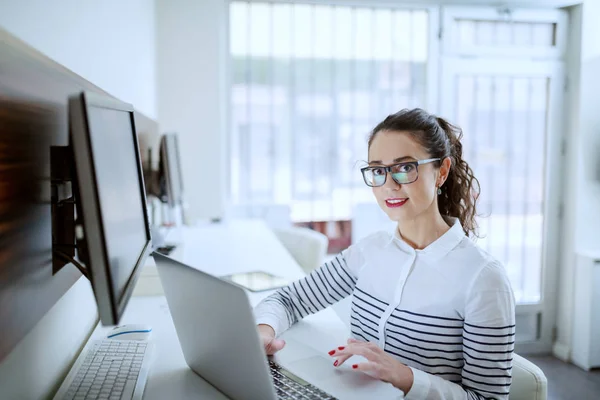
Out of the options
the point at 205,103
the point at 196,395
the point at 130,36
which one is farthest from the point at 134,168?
the point at 205,103

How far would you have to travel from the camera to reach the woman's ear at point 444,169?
1.43m

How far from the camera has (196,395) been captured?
1092 millimetres

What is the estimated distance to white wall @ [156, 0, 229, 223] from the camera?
3.75m

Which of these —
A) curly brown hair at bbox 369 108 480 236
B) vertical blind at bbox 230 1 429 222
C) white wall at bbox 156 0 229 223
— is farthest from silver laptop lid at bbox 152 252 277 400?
vertical blind at bbox 230 1 429 222

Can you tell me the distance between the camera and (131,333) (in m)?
1.38

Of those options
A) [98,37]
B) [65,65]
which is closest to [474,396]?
[65,65]

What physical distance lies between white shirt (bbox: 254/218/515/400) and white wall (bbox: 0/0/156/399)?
1.58 feet

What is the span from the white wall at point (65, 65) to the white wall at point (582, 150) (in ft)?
9.69

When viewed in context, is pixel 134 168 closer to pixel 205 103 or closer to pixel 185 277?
pixel 185 277

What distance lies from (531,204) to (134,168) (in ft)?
11.3

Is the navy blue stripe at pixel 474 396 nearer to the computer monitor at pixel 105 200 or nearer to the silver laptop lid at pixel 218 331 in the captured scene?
the silver laptop lid at pixel 218 331

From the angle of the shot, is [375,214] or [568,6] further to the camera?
[375,214]

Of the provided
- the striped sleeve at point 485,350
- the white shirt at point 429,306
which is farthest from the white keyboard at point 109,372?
Result: the striped sleeve at point 485,350

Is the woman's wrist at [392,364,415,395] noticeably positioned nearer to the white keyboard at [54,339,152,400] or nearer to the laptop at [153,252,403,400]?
the laptop at [153,252,403,400]
